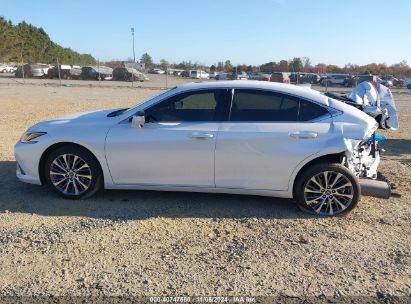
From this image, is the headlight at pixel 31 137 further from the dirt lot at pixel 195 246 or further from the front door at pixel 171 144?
the front door at pixel 171 144

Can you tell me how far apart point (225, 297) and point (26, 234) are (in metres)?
2.29

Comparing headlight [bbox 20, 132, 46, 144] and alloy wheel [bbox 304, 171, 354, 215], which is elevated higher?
headlight [bbox 20, 132, 46, 144]

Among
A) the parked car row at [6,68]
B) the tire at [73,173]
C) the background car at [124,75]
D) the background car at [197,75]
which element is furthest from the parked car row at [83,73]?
the tire at [73,173]

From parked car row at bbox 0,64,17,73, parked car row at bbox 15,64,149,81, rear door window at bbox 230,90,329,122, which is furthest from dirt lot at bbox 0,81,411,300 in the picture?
parked car row at bbox 0,64,17,73

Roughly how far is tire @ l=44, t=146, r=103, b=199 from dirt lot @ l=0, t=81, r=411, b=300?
0.49ft

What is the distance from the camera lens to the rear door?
16.4 ft

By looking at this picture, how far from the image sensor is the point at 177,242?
4324 millimetres

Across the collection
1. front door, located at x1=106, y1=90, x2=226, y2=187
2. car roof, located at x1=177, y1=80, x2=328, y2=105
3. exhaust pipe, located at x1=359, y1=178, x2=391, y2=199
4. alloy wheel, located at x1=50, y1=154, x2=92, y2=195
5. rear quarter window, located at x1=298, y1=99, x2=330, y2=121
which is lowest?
exhaust pipe, located at x1=359, y1=178, x2=391, y2=199

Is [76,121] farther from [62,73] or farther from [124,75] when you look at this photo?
[62,73]

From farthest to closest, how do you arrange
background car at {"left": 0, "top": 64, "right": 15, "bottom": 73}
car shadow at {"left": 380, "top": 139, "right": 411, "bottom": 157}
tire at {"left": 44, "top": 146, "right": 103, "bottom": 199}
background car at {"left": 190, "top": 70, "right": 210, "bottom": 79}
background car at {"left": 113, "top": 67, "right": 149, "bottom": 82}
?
background car at {"left": 0, "top": 64, "right": 15, "bottom": 73}
background car at {"left": 190, "top": 70, "right": 210, "bottom": 79}
background car at {"left": 113, "top": 67, "right": 149, "bottom": 82}
car shadow at {"left": 380, "top": 139, "right": 411, "bottom": 157}
tire at {"left": 44, "top": 146, "right": 103, "bottom": 199}

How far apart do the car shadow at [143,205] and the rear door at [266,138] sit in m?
0.34

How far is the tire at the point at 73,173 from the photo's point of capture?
5344mm

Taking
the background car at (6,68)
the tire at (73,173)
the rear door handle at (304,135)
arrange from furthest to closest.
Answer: the background car at (6,68) → the tire at (73,173) → the rear door handle at (304,135)

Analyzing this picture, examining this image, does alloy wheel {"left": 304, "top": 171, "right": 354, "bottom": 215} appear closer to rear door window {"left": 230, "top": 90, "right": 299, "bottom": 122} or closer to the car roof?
rear door window {"left": 230, "top": 90, "right": 299, "bottom": 122}
